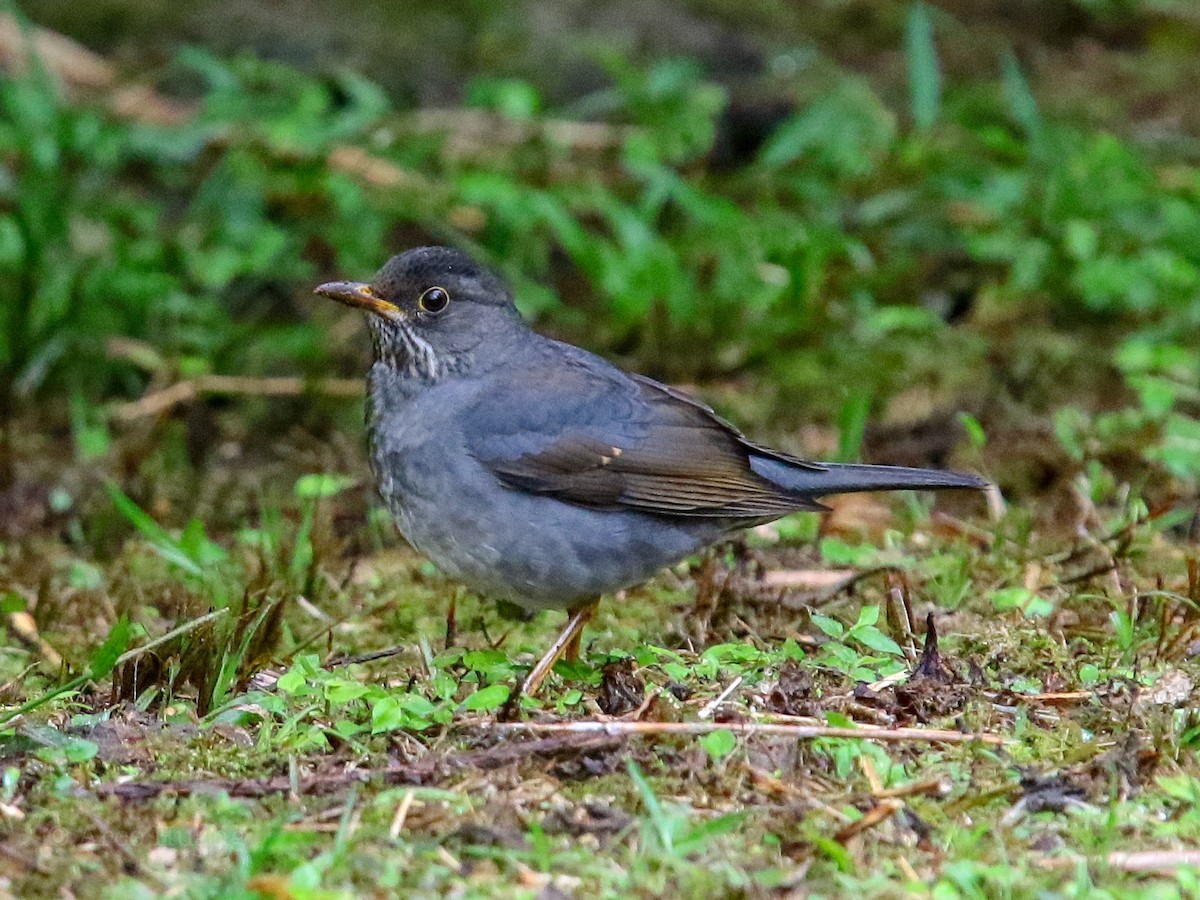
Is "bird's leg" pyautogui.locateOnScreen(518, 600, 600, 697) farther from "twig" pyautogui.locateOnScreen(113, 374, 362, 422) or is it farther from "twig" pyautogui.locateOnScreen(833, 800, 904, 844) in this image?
"twig" pyautogui.locateOnScreen(113, 374, 362, 422)

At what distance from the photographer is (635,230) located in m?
7.64

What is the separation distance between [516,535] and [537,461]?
0.27 meters

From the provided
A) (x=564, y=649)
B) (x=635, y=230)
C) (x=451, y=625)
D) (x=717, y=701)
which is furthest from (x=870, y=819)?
(x=635, y=230)

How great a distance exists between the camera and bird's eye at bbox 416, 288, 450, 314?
5250 millimetres

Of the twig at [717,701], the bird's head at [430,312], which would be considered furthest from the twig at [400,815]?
the bird's head at [430,312]

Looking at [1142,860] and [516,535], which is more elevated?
[516,535]

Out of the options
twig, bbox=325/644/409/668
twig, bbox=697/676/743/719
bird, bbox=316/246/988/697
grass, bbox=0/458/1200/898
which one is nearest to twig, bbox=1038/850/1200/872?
grass, bbox=0/458/1200/898

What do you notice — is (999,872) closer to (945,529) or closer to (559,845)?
(559,845)

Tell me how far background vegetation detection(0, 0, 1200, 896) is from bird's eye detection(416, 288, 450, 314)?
85 centimetres

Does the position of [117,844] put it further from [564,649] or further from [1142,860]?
[1142,860]

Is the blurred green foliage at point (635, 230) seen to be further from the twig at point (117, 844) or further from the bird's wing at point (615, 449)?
the twig at point (117, 844)

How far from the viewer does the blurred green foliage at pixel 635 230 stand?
23.6ft

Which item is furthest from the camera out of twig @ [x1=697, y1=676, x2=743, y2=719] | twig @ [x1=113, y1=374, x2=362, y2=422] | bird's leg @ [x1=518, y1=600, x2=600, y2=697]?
twig @ [x1=113, y1=374, x2=362, y2=422]

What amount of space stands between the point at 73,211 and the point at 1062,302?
4593mm
